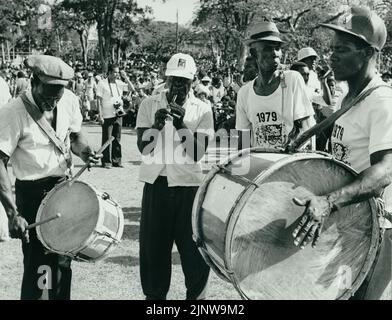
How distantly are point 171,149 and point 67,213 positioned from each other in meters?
0.93

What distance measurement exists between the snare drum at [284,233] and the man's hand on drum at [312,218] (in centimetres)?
24

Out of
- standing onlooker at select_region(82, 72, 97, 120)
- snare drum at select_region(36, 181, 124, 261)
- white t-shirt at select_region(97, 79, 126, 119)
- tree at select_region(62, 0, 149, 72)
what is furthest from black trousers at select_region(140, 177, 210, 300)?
tree at select_region(62, 0, 149, 72)

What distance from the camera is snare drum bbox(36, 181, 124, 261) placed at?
13.2 feet

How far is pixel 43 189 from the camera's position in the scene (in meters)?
4.19

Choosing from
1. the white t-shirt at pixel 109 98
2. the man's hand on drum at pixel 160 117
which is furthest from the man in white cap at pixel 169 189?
the white t-shirt at pixel 109 98

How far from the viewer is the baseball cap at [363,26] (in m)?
3.08

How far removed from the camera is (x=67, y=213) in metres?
4.06

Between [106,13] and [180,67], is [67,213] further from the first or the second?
[106,13]

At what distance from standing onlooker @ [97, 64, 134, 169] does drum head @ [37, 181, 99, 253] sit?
775cm

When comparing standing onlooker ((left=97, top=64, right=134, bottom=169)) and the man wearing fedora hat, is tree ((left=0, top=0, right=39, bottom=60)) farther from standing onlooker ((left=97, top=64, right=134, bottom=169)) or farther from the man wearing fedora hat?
the man wearing fedora hat

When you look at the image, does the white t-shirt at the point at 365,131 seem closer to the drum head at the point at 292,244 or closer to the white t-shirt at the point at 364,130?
the white t-shirt at the point at 364,130

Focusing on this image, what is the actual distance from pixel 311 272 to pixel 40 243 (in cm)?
211

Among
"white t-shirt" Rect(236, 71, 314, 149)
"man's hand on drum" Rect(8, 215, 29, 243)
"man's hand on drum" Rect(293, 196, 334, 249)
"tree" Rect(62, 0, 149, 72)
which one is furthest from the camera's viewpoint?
"tree" Rect(62, 0, 149, 72)

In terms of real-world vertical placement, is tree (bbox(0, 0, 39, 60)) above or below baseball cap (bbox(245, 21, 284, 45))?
above
